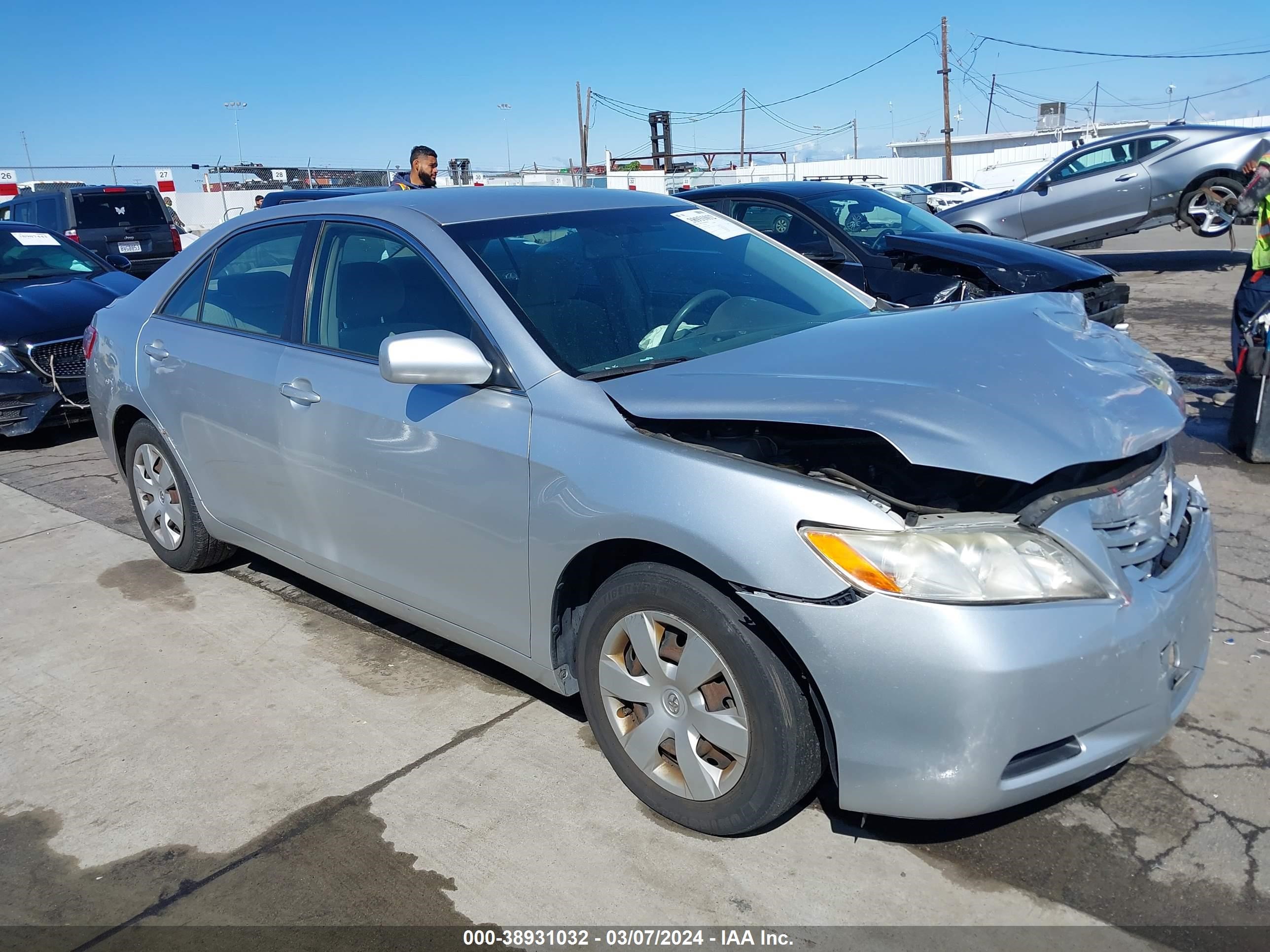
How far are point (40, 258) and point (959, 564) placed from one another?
889 cm

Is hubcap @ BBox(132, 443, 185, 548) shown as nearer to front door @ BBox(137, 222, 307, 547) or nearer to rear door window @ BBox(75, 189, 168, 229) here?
front door @ BBox(137, 222, 307, 547)

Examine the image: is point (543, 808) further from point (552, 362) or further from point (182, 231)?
point (182, 231)

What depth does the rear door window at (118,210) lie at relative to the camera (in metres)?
15.2

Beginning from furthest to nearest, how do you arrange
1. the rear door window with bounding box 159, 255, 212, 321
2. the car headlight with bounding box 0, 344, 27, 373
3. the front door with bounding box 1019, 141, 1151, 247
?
the front door with bounding box 1019, 141, 1151, 247
the car headlight with bounding box 0, 344, 27, 373
the rear door window with bounding box 159, 255, 212, 321

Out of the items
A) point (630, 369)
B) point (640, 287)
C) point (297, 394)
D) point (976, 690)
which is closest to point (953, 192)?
point (640, 287)

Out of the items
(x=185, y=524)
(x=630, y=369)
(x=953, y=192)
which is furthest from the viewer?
(x=953, y=192)

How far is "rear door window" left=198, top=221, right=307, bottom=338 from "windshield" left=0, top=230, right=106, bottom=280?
5.21 m

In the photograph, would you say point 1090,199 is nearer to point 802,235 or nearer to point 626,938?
point 802,235

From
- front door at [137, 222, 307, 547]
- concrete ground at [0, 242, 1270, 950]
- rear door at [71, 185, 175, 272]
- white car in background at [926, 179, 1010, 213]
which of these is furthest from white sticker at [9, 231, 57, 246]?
white car in background at [926, 179, 1010, 213]

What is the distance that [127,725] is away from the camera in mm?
3512

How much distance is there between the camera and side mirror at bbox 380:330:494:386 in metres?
2.85

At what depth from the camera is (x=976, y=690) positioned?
213 centimetres

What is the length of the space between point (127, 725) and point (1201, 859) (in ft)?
11.0

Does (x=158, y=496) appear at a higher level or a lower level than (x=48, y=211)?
lower
